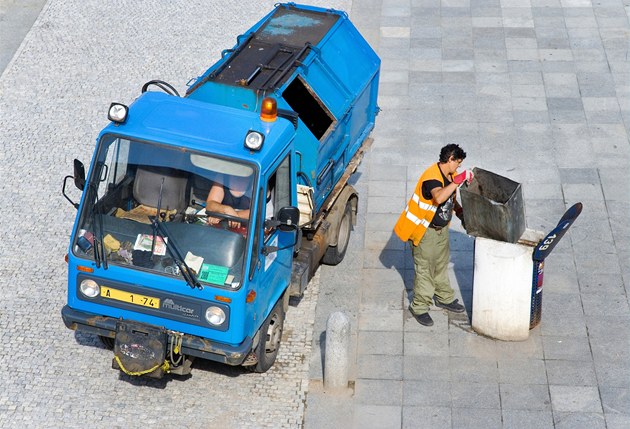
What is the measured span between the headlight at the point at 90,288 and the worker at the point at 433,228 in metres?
2.79

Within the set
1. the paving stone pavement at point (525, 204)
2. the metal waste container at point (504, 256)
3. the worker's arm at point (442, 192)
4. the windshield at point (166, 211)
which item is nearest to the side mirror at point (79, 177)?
the windshield at point (166, 211)

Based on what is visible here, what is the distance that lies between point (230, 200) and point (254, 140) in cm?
54

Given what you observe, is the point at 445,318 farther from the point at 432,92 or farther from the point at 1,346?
the point at 432,92

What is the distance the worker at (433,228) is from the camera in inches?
343

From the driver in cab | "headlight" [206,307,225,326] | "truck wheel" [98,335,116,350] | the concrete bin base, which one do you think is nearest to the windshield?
the driver in cab

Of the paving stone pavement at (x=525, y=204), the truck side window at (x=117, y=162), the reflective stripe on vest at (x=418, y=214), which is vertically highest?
the truck side window at (x=117, y=162)

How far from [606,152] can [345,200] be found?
399 centimetres

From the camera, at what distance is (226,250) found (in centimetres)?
775

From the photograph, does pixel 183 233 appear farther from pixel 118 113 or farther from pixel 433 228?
pixel 433 228

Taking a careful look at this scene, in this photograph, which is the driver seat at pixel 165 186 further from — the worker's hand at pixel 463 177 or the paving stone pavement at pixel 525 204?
the worker's hand at pixel 463 177

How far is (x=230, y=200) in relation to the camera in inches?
309

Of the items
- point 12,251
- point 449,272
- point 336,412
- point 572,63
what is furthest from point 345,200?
point 572,63

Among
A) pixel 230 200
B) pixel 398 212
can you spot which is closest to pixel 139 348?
pixel 230 200

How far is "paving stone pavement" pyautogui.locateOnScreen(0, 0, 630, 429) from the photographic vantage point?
8422 millimetres
